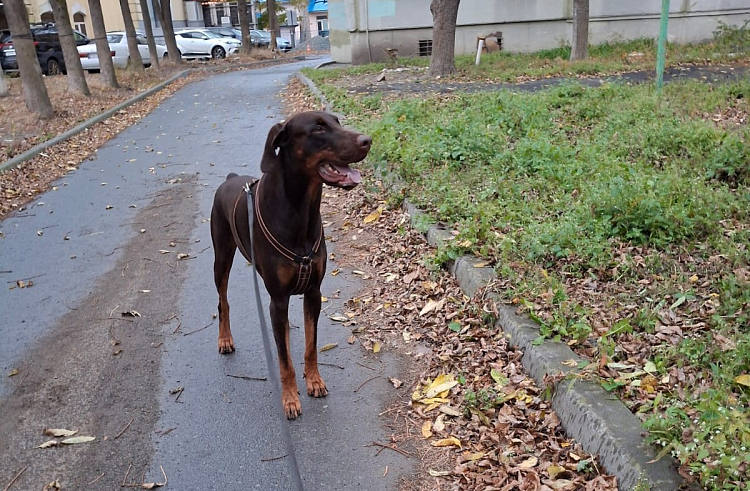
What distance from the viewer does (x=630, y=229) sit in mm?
5035

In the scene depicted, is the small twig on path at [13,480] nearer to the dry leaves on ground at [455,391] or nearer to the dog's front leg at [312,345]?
the dog's front leg at [312,345]

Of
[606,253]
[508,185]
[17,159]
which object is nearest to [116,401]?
[606,253]

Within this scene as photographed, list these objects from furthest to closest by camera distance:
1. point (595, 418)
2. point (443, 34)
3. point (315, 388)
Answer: point (443, 34)
point (315, 388)
point (595, 418)

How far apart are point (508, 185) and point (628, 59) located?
12324mm

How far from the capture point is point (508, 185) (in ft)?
20.9

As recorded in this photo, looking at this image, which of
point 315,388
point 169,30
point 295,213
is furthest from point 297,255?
point 169,30

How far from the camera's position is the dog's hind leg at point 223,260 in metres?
4.40

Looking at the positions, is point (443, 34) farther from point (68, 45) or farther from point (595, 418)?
point (595, 418)

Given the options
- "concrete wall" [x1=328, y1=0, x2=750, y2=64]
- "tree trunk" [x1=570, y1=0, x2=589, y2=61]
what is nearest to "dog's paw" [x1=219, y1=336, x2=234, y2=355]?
"tree trunk" [x1=570, y1=0, x2=589, y2=61]

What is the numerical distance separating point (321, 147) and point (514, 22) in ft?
66.9

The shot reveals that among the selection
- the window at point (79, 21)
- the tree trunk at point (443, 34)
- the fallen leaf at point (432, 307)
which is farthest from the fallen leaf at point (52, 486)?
the window at point (79, 21)

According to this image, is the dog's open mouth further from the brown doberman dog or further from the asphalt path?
the asphalt path

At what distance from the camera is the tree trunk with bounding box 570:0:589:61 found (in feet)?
53.7

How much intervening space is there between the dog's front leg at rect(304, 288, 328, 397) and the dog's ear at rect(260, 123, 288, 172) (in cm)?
77
